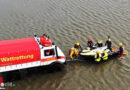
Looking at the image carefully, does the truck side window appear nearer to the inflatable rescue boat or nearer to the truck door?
the truck door

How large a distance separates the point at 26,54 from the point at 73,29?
895 cm

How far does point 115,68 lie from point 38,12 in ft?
43.7

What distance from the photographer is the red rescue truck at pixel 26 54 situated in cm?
1245

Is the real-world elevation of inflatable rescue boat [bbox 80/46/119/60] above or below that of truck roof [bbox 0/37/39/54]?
below

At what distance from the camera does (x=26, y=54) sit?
12.7 m

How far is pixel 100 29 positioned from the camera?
66.5 ft

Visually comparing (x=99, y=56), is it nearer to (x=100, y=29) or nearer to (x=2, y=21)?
(x=100, y=29)

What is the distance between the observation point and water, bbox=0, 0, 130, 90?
13711 millimetres

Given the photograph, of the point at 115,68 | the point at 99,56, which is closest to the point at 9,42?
the point at 99,56

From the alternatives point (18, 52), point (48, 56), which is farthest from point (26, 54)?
point (48, 56)

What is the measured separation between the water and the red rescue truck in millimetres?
1480

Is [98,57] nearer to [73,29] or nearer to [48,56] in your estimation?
[48,56]

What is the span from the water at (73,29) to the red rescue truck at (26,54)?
1480 millimetres

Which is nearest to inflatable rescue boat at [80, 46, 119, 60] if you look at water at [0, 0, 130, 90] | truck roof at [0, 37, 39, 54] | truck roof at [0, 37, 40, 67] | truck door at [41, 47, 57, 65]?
water at [0, 0, 130, 90]
